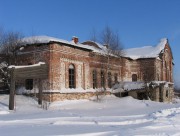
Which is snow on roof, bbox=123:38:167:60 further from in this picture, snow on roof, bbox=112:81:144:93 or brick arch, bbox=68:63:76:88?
brick arch, bbox=68:63:76:88

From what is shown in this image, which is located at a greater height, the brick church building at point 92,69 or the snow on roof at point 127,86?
the brick church building at point 92,69

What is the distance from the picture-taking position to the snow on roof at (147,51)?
3406cm

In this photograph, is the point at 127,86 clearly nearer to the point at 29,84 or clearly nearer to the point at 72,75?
the point at 72,75

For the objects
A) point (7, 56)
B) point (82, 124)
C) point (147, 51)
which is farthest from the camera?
point (147, 51)

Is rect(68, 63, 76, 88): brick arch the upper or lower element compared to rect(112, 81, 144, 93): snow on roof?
upper

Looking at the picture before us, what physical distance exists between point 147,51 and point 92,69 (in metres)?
11.3

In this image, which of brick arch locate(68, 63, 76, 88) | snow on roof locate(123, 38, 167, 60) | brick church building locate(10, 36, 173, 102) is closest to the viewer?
brick church building locate(10, 36, 173, 102)

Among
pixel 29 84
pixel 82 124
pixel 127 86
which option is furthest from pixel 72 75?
pixel 82 124

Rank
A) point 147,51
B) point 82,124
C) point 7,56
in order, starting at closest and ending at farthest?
point 82,124, point 7,56, point 147,51

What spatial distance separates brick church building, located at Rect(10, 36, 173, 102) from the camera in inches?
882

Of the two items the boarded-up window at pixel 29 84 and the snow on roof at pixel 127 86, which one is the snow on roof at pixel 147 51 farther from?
the boarded-up window at pixel 29 84

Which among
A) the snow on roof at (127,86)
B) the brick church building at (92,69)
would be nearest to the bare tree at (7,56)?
the brick church building at (92,69)

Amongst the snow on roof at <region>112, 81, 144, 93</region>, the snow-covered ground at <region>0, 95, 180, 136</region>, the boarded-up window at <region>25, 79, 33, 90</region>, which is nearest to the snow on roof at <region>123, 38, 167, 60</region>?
the snow on roof at <region>112, 81, 144, 93</region>

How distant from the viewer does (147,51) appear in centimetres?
3572
